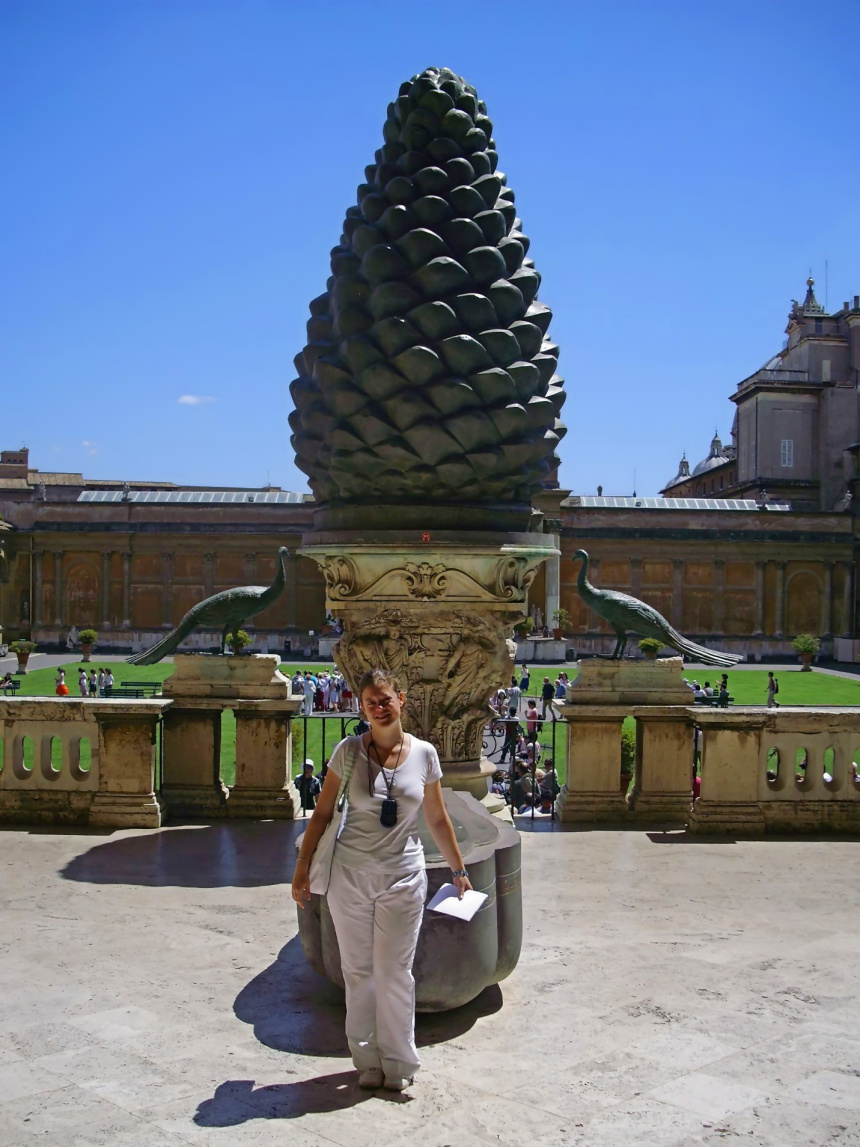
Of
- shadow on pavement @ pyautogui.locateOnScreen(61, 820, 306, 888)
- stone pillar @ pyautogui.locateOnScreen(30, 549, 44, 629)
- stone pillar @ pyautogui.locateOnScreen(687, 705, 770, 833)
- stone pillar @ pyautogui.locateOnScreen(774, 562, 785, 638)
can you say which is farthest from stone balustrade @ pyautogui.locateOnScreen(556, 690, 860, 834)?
stone pillar @ pyautogui.locateOnScreen(30, 549, 44, 629)

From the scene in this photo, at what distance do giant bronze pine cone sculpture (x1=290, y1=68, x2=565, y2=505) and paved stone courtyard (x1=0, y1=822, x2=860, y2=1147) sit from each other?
7.67 feet

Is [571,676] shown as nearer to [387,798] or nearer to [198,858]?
[198,858]

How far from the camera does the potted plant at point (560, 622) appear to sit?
48.9 metres

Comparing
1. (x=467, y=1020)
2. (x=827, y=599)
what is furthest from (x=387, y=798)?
(x=827, y=599)

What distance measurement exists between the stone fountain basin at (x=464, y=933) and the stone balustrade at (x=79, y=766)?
3601 mm

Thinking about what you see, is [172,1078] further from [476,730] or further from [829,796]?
[829,796]

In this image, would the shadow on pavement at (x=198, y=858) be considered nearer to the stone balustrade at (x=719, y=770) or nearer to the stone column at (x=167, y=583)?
the stone balustrade at (x=719, y=770)

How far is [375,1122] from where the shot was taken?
11.8 ft

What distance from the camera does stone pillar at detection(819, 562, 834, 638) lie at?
5741cm

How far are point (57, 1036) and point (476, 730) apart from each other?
3.01 m

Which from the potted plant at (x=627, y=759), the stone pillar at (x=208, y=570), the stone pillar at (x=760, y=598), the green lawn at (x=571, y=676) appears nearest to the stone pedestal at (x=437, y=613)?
the potted plant at (x=627, y=759)

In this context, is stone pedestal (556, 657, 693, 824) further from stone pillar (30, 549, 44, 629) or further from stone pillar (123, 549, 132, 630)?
stone pillar (30, 549, 44, 629)

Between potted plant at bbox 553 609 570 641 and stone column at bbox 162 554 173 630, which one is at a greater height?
stone column at bbox 162 554 173 630

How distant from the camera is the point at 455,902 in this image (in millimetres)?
4227
